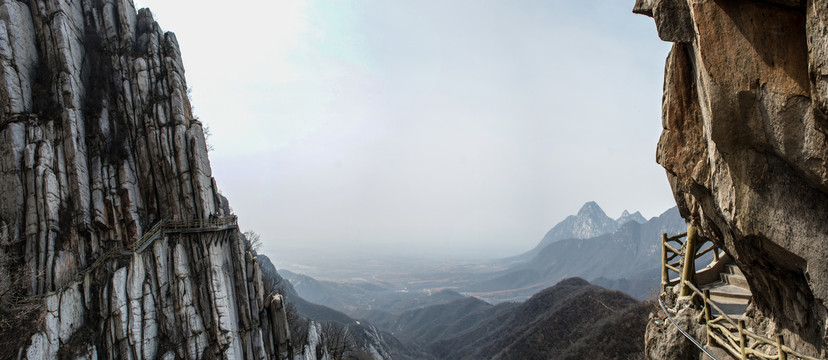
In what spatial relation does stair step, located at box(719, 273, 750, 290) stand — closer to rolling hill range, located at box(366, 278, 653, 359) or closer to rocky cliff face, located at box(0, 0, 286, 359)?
rocky cliff face, located at box(0, 0, 286, 359)

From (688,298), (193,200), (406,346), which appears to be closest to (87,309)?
(193,200)

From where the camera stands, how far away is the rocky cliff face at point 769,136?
14.3ft

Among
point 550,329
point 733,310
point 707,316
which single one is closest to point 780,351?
point 707,316

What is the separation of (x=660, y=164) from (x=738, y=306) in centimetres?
411

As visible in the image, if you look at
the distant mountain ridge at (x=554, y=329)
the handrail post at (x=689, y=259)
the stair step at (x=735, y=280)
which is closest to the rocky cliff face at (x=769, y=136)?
the handrail post at (x=689, y=259)

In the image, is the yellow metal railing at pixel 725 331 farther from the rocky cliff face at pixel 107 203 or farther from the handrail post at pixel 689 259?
the rocky cliff face at pixel 107 203

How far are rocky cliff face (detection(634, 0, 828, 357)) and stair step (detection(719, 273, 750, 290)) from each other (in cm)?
357

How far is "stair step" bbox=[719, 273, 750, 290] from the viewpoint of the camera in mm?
9164

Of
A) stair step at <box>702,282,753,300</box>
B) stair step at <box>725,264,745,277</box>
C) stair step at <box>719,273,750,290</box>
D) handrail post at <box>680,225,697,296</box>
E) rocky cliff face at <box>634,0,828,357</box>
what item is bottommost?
stair step at <box>702,282,753,300</box>

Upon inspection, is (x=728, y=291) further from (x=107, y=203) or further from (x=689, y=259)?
(x=107, y=203)

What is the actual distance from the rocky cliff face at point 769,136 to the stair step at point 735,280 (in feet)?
11.7

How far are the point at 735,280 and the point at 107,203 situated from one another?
34.2 metres

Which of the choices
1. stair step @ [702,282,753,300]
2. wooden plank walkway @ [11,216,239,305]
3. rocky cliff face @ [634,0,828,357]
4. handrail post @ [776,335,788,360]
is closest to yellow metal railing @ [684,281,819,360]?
handrail post @ [776,335,788,360]

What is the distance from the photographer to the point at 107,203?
83.5ft
